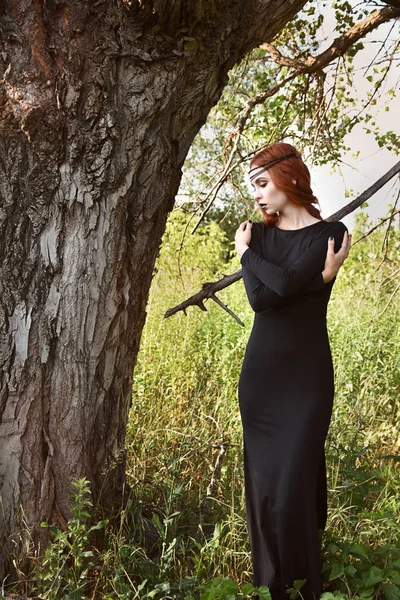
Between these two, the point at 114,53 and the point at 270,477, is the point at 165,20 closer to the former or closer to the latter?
the point at 114,53

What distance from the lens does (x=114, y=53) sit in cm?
278

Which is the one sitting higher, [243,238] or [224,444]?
[243,238]

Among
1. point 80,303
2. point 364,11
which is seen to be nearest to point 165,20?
point 80,303

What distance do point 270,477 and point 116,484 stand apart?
2.65 feet

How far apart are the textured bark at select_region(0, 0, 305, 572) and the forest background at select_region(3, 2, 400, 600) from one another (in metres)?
0.33

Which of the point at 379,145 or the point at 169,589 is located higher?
the point at 379,145

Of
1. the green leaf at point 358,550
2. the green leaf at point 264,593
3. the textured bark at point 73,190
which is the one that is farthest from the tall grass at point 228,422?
the textured bark at point 73,190

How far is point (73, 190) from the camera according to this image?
9.18ft

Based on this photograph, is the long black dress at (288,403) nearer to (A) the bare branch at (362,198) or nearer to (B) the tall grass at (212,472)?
(B) the tall grass at (212,472)

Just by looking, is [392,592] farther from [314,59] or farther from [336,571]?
[314,59]

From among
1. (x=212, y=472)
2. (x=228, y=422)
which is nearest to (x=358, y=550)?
(x=212, y=472)

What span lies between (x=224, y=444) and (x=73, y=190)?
156 cm

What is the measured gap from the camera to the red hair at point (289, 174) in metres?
2.78

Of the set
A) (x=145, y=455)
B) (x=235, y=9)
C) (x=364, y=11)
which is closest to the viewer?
(x=235, y=9)
